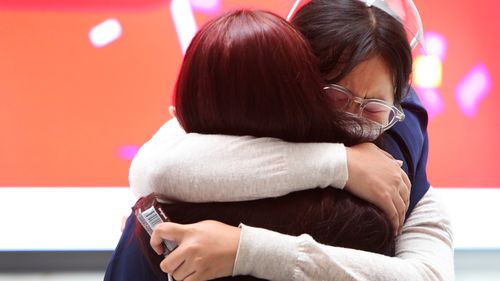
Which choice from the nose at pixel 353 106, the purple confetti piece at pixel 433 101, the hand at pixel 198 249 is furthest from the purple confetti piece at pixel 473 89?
the hand at pixel 198 249

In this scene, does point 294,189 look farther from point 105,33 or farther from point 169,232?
point 105,33

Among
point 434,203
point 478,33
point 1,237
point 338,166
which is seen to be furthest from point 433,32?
point 1,237

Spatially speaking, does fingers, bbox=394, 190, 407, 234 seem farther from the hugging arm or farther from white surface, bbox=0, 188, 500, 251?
white surface, bbox=0, 188, 500, 251

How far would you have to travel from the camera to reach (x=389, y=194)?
3.00 ft

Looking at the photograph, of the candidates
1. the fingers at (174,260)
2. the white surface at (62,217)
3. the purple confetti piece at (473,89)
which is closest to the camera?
the fingers at (174,260)

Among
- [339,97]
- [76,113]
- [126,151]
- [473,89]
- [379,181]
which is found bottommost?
[473,89]

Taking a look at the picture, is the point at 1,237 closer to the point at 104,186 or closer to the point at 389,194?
the point at 104,186

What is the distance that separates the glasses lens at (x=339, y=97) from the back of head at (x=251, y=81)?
0.07 meters

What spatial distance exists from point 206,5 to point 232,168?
1.23 m

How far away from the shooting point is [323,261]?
0.83 m

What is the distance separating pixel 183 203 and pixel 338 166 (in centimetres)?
22

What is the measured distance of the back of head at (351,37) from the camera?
94cm

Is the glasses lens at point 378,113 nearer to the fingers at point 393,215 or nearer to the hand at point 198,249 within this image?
the fingers at point 393,215

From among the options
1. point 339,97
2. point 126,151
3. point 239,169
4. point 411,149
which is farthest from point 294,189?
point 126,151
